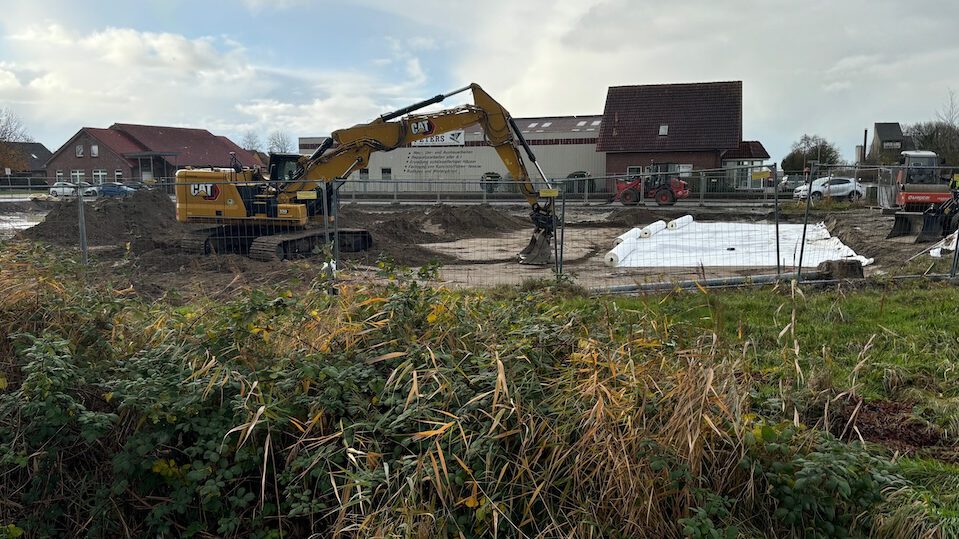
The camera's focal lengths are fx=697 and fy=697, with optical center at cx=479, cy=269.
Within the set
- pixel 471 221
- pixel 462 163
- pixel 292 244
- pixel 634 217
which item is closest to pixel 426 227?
pixel 471 221

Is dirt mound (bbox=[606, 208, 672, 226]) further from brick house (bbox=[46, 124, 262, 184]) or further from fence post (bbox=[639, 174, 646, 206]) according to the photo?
brick house (bbox=[46, 124, 262, 184])

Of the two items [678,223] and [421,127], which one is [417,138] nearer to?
[421,127]

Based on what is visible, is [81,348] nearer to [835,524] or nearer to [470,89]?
[835,524]

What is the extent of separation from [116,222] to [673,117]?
33.1m

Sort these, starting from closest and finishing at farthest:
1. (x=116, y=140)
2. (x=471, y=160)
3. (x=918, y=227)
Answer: (x=918, y=227) < (x=471, y=160) < (x=116, y=140)

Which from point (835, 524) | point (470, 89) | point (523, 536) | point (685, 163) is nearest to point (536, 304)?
point (523, 536)

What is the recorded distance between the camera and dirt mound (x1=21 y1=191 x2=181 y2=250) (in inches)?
770

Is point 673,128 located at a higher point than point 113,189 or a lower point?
higher

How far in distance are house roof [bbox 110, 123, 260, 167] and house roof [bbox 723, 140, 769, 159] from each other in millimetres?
43326

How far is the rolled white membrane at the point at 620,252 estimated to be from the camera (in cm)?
1376

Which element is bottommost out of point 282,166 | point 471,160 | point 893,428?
point 893,428

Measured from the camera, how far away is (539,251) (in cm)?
1498

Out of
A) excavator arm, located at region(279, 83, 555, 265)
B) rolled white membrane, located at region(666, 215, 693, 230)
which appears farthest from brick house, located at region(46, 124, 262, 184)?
rolled white membrane, located at region(666, 215, 693, 230)

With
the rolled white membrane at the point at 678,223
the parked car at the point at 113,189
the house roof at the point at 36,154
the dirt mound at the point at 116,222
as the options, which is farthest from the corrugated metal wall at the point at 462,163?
the house roof at the point at 36,154
